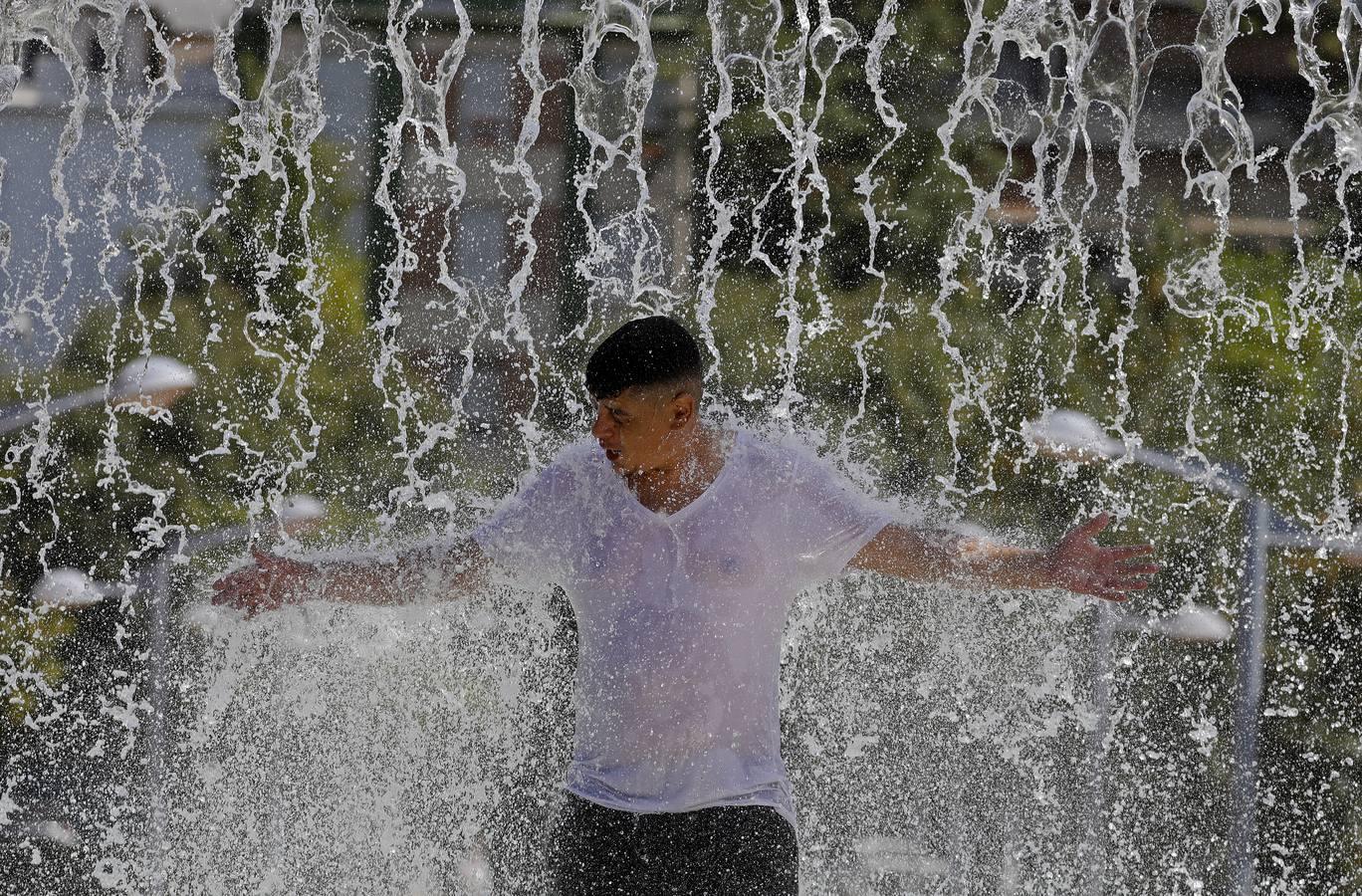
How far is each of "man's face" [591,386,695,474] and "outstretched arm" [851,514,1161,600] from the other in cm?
40

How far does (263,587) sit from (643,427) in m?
0.83

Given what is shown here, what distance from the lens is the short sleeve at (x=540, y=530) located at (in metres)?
2.91

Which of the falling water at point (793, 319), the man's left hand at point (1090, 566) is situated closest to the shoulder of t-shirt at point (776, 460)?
the man's left hand at point (1090, 566)

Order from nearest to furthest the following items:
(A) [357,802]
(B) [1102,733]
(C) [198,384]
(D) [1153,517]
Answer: (A) [357,802]
(B) [1102,733]
(D) [1153,517]
(C) [198,384]

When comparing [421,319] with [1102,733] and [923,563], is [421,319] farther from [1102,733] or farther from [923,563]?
[923,563]

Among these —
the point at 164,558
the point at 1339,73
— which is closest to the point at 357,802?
the point at 164,558

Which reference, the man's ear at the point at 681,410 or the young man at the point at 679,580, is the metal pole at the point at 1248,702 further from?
the man's ear at the point at 681,410

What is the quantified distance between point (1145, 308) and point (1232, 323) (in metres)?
0.35

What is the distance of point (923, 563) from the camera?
2941 mm

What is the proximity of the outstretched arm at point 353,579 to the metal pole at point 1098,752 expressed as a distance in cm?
285

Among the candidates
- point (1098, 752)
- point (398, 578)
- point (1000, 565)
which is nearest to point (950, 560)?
point (1000, 565)

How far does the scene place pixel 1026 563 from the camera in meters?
3.06

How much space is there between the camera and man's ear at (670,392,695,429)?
2.89 m

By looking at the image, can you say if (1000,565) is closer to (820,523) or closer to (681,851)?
(820,523)
